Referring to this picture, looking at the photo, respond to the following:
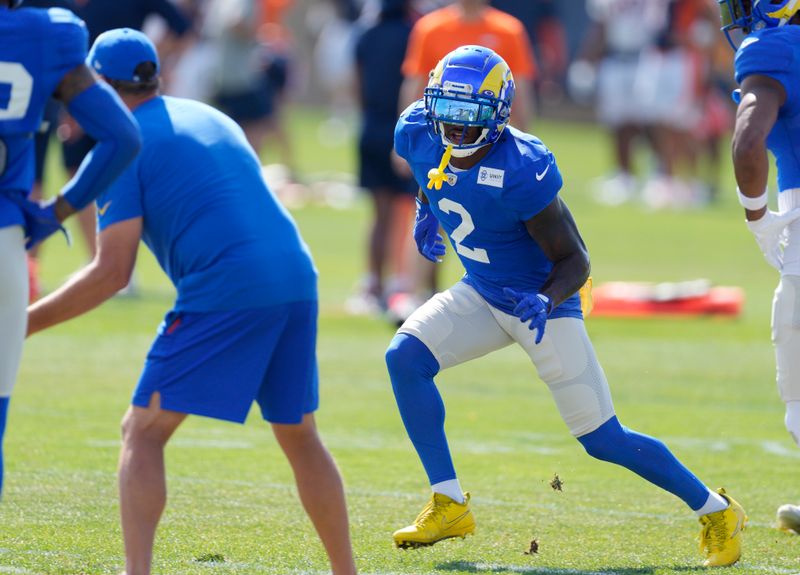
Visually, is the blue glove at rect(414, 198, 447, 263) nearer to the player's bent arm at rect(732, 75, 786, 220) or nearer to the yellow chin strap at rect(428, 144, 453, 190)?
the yellow chin strap at rect(428, 144, 453, 190)

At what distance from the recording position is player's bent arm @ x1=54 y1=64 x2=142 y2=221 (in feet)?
14.4

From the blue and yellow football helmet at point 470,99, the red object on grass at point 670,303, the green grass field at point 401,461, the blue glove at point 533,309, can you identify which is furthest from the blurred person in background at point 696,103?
the blue glove at point 533,309

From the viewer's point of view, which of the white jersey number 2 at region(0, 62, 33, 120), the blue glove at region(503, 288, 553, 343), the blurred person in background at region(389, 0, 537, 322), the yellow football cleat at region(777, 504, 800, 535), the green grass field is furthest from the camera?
the blurred person in background at region(389, 0, 537, 322)

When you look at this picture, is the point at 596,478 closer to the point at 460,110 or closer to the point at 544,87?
the point at 460,110

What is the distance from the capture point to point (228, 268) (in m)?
4.62

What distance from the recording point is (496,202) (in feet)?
17.5

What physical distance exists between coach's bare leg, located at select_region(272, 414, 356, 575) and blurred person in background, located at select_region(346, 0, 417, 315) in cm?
663

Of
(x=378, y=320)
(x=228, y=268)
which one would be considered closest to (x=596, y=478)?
(x=228, y=268)

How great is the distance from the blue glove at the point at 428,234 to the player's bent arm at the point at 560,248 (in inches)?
24.9

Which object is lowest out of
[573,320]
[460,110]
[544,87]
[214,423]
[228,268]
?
[544,87]

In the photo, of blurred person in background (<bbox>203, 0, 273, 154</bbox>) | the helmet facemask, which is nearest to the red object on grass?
blurred person in background (<bbox>203, 0, 273, 154</bbox>)

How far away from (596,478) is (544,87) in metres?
23.6

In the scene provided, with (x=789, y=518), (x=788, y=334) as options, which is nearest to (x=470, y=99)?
(x=788, y=334)

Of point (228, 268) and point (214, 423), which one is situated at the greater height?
point (228, 268)
